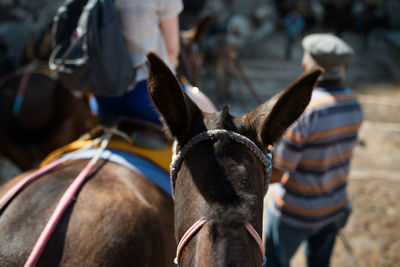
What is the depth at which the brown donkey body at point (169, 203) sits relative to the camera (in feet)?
2.81

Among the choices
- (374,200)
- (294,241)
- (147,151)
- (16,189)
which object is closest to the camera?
(16,189)

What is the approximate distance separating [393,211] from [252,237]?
4.12 meters

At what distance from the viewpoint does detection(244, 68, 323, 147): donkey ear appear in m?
0.97

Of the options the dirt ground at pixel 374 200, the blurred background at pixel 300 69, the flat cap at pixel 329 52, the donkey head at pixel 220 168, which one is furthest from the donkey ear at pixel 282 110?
the dirt ground at pixel 374 200

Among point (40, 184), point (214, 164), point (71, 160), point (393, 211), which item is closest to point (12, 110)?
point (71, 160)

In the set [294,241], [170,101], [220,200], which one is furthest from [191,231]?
[294,241]

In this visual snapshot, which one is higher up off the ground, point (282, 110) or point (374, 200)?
point (282, 110)

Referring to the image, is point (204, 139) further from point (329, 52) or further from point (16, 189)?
point (329, 52)

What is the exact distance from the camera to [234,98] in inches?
355

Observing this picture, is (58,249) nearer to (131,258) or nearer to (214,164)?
(131,258)

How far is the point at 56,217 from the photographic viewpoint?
1238 mm

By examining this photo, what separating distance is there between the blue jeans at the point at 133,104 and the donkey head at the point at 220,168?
950 mm

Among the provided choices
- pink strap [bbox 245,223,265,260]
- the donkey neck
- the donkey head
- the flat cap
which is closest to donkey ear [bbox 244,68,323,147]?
the donkey head

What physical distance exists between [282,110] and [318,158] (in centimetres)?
118
